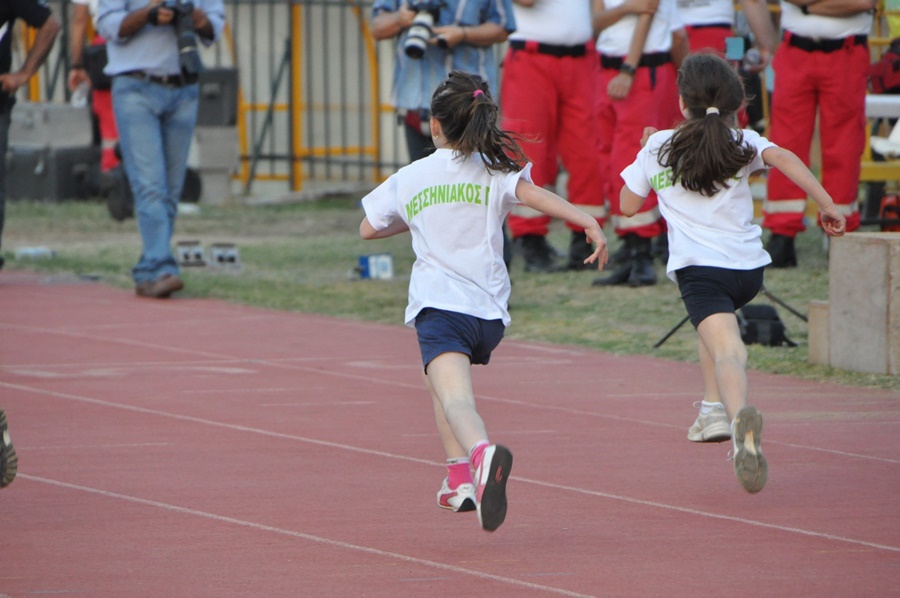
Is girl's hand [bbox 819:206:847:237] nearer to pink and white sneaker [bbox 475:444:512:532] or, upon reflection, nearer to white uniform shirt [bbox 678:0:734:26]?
pink and white sneaker [bbox 475:444:512:532]

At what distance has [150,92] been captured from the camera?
9680mm

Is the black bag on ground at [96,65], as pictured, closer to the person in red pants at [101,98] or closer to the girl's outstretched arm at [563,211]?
the person in red pants at [101,98]

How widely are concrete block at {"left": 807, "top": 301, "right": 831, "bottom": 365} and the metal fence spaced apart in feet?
34.5

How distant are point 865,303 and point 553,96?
362cm

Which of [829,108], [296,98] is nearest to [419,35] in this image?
[829,108]

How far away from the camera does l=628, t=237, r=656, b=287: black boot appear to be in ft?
32.4

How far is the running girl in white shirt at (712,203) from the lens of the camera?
17.5 feet

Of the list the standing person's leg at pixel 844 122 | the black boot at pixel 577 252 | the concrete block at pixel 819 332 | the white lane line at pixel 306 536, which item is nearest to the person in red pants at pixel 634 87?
the black boot at pixel 577 252

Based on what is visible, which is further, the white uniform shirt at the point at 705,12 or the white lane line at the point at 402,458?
the white uniform shirt at the point at 705,12

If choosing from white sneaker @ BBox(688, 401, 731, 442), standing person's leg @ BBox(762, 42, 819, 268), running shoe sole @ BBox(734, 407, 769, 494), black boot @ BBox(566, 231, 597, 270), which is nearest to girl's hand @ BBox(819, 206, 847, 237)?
white sneaker @ BBox(688, 401, 731, 442)

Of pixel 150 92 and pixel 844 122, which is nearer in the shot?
pixel 150 92

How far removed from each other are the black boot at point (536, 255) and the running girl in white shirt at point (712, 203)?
16.6 feet

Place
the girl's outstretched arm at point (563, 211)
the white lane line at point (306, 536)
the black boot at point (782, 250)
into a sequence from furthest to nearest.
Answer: the black boot at point (782, 250)
the girl's outstretched arm at point (563, 211)
the white lane line at point (306, 536)

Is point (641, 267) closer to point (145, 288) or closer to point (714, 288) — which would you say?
point (145, 288)
